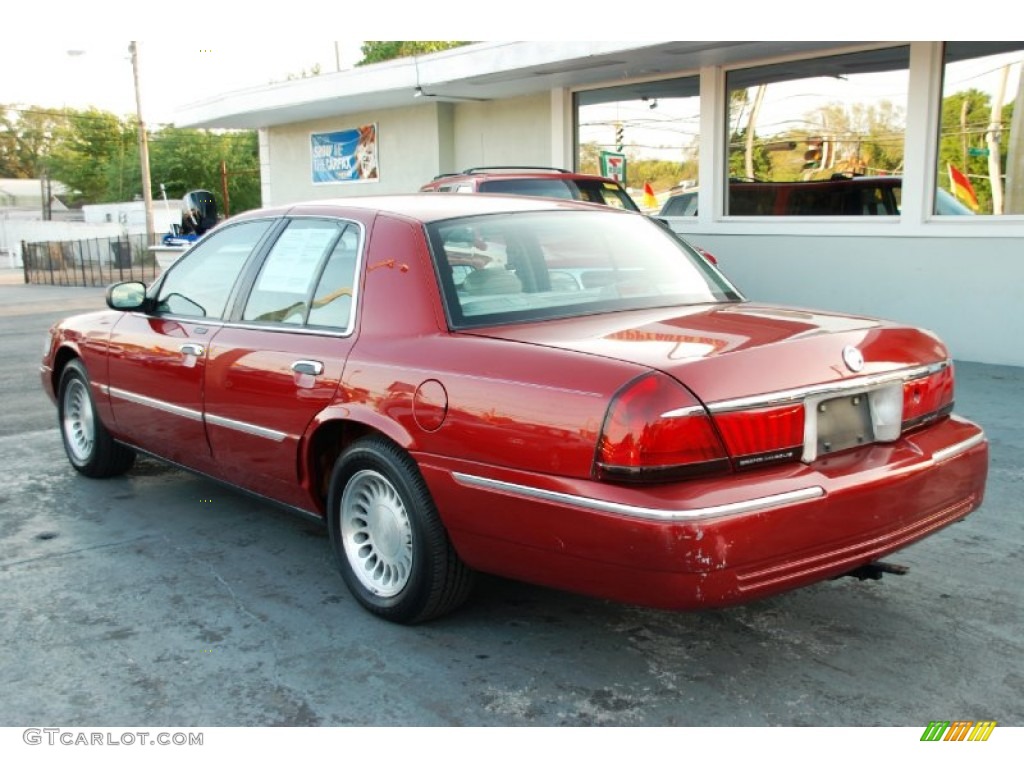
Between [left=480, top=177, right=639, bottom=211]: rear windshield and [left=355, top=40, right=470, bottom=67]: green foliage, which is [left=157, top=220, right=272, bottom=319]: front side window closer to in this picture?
[left=480, top=177, right=639, bottom=211]: rear windshield

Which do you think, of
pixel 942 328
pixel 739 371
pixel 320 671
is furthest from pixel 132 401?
pixel 942 328

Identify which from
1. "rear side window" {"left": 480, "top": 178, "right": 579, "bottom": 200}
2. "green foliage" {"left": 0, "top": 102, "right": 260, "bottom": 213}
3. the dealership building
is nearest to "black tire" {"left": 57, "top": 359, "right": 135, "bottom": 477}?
"rear side window" {"left": 480, "top": 178, "right": 579, "bottom": 200}

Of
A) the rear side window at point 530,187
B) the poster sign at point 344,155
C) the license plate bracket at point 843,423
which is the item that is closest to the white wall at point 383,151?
the poster sign at point 344,155

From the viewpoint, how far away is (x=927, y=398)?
369cm

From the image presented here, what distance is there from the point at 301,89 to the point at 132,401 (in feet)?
40.7

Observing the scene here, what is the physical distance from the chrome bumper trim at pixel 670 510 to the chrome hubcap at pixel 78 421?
3.66 meters

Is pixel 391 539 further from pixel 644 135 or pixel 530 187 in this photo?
pixel 644 135

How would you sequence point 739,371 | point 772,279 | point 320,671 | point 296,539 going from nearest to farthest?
point 739,371 < point 320,671 < point 296,539 < point 772,279

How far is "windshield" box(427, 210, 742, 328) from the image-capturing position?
3904 mm

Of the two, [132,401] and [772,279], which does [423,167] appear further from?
[132,401]

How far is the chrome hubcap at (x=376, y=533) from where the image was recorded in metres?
3.85

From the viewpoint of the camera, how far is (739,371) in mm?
3178

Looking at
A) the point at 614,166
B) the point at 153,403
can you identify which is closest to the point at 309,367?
the point at 153,403

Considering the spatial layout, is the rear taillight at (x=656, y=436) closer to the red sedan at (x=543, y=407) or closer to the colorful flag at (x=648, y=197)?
the red sedan at (x=543, y=407)
